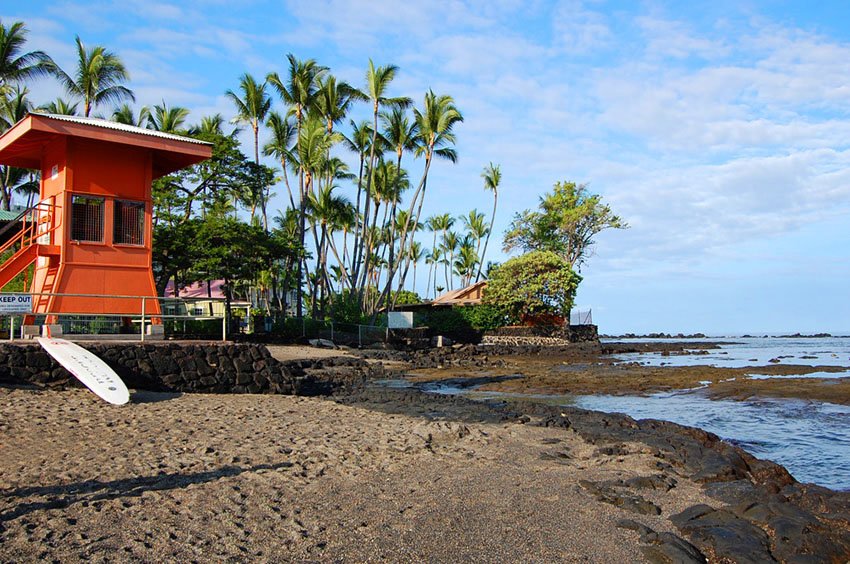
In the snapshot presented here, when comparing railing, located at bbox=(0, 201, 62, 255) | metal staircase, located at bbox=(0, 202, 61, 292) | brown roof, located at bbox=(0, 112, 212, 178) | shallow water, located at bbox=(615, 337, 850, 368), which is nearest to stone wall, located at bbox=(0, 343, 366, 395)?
metal staircase, located at bbox=(0, 202, 61, 292)

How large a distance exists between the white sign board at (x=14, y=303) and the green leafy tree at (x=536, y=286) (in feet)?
108

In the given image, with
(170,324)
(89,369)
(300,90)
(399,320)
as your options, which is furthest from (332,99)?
(89,369)

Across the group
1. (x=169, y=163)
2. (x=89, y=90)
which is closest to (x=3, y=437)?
(x=169, y=163)

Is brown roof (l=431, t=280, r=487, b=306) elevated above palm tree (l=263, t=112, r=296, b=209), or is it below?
below

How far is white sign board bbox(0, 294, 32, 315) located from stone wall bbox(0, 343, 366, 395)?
3.48ft

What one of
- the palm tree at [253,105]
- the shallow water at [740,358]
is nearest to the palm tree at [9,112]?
the palm tree at [253,105]

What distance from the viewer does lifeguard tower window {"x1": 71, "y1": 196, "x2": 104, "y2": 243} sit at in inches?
640

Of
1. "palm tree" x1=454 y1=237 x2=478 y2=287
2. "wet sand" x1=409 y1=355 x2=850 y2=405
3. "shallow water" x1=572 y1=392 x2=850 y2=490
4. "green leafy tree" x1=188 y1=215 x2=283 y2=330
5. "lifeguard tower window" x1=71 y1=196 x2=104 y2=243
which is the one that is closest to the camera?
"shallow water" x1=572 y1=392 x2=850 y2=490

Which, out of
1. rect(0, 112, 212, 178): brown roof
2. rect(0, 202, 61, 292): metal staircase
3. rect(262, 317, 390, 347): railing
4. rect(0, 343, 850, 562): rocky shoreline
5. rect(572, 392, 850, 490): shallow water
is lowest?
rect(572, 392, 850, 490): shallow water

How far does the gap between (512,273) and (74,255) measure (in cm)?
3136

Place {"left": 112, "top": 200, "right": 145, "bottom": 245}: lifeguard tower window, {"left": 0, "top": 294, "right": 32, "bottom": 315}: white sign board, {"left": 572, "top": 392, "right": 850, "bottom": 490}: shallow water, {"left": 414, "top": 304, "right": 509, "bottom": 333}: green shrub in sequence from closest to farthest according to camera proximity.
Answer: {"left": 572, "top": 392, "right": 850, "bottom": 490}: shallow water → {"left": 0, "top": 294, "right": 32, "bottom": 315}: white sign board → {"left": 112, "top": 200, "right": 145, "bottom": 245}: lifeguard tower window → {"left": 414, "top": 304, "right": 509, "bottom": 333}: green shrub

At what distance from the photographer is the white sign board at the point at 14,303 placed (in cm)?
1273

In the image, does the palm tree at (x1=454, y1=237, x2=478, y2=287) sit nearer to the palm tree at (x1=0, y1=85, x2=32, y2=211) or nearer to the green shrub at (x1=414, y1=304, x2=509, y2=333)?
the green shrub at (x1=414, y1=304, x2=509, y2=333)

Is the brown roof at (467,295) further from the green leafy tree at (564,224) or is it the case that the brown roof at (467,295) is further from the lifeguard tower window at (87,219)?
the lifeguard tower window at (87,219)
